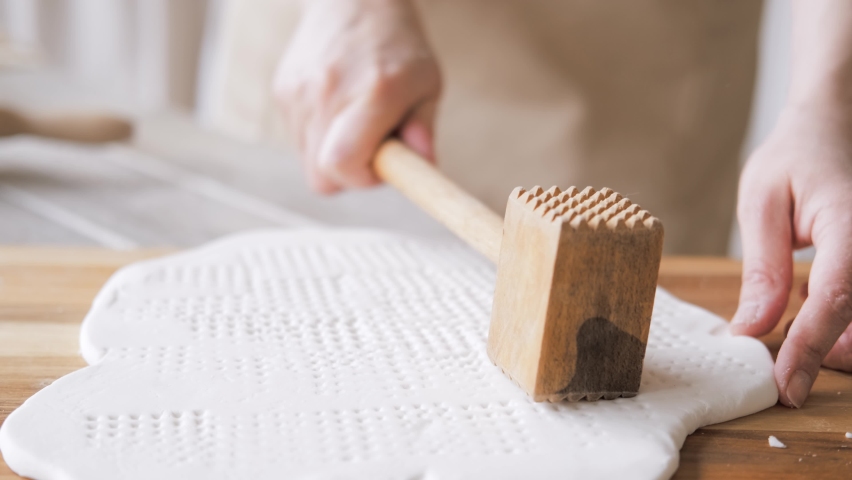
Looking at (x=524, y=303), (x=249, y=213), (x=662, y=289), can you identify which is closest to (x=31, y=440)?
(x=524, y=303)

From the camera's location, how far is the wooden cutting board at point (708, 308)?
654 mm

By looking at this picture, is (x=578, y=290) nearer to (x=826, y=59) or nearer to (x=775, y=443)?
(x=775, y=443)

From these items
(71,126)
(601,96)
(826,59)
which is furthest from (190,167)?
(826,59)

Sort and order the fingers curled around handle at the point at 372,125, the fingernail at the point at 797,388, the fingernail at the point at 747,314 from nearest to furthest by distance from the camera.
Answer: the fingernail at the point at 797,388, the fingernail at the point at 747,314, the fingers curled around handle at the point at 372,125

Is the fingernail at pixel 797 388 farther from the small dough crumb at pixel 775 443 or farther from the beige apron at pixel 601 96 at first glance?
the beige apron at pixel 601 96

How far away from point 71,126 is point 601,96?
1056 millimetres

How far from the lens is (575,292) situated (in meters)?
0.62

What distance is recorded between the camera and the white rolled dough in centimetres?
59

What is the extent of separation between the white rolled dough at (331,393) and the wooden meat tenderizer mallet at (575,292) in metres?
0.04

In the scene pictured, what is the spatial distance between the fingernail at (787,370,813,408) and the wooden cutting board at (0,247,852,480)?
1 centimetres

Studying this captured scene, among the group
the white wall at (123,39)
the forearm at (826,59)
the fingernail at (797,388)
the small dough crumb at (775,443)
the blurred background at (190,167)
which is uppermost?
the forearm at (826,59)

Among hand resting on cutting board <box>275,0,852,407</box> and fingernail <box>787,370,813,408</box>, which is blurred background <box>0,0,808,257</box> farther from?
fingernail <box>787,370,813,408</box>

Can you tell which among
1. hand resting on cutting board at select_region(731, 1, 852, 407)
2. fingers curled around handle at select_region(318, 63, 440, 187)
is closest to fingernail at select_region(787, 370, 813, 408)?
hand resting on cutting board at select_region(731, 1, 852, 407)

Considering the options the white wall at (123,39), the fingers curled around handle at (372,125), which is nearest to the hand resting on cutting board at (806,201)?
the fingers curled around handle at (372,125)
